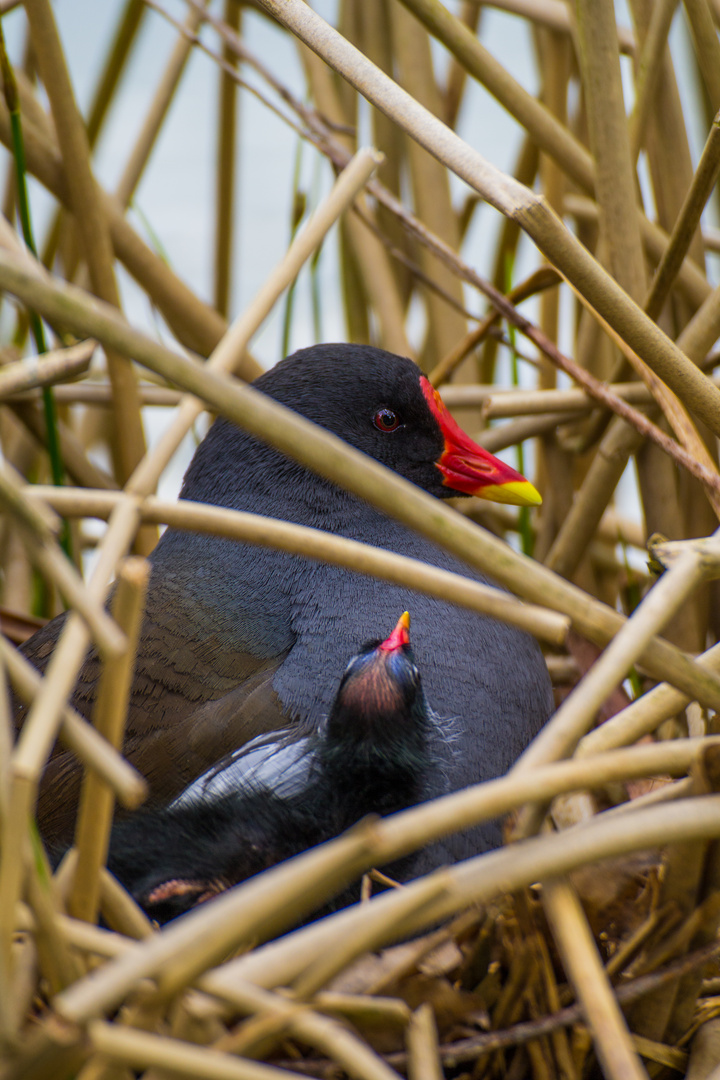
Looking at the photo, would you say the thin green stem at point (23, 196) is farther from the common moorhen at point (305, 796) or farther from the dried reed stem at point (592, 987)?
the dried reed stem at point (592, 987)

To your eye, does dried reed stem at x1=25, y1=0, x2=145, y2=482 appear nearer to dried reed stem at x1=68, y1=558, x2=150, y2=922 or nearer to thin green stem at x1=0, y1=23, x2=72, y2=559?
thin green stem at x1=0, y1=23, x2=72, y2=559

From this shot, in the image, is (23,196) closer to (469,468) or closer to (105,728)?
(469,468)

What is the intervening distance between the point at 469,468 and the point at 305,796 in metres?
0.59

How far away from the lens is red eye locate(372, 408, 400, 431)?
4.34 ft

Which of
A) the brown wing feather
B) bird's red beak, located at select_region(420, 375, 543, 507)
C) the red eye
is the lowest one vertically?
the brown wing feather

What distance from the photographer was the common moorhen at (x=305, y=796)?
2.74ft

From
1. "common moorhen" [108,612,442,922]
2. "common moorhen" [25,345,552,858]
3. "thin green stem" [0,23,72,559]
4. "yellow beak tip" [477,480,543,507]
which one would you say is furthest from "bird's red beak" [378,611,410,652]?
"thin green stem" [0,23,72,559]

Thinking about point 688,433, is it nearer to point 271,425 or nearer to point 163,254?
point 271,425

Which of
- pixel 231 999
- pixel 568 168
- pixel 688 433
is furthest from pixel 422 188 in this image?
pixel 231 999

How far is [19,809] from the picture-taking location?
48 centimetres

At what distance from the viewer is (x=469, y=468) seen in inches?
52.3

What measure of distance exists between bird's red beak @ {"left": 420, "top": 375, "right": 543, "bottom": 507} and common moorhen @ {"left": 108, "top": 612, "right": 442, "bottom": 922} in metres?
0.46

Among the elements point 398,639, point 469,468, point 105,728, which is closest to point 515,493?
point 469,468

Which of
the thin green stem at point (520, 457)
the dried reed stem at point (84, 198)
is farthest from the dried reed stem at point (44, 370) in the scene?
the thin green stem at point (520, 457)
